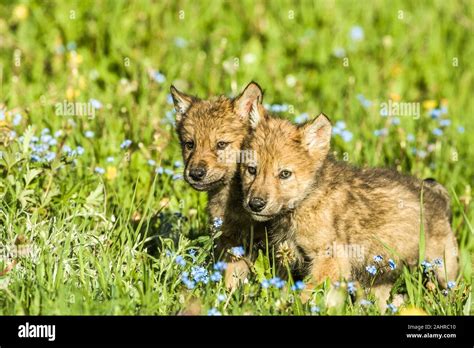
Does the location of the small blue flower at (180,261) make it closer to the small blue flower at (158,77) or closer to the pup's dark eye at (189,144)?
the pup's dark eye at (189,144)

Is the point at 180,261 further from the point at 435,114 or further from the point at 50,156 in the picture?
the point at 435,114

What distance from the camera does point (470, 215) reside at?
689 centimetres

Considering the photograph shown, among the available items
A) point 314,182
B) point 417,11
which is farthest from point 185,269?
point 417,11

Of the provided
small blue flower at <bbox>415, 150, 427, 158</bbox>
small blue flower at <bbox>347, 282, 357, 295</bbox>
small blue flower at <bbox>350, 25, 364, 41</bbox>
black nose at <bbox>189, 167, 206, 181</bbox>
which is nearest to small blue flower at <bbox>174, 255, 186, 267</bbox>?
black nose at <bbox>189, 167, 206, 181</bbox>

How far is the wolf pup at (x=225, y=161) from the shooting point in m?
5.75

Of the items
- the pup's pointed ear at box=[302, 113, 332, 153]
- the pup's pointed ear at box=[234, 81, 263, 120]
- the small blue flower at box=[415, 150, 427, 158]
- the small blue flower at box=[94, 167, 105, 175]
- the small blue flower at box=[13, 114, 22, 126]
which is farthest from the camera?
the small blue flower at box=[415, 150, 427, 158]

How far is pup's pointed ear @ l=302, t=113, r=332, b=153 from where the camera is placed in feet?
18.4

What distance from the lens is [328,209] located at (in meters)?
5.63

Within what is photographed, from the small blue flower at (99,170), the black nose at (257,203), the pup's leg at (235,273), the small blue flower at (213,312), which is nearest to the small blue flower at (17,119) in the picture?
the small blue flower at (99,170)

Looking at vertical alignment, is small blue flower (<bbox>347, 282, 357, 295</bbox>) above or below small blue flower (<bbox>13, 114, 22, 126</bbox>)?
below

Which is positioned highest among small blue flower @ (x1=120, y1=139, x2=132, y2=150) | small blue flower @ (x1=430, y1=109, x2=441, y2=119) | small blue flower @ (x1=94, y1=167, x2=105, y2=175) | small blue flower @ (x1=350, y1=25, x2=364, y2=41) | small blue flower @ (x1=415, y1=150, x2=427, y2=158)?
small blue flower @ (x1=350, y1=25, x2=364, y2=41)

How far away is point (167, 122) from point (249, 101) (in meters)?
1.86

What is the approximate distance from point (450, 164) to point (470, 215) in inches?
31.4

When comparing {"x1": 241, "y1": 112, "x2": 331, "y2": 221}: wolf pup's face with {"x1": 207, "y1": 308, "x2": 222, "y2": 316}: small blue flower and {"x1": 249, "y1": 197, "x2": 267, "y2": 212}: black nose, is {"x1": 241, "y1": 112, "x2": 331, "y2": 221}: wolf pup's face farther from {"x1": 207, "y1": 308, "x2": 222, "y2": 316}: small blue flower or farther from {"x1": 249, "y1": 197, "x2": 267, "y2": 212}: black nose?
{"x1": 207, "y1": 308, "x2": 222, "y2": 316}: small blue flower
